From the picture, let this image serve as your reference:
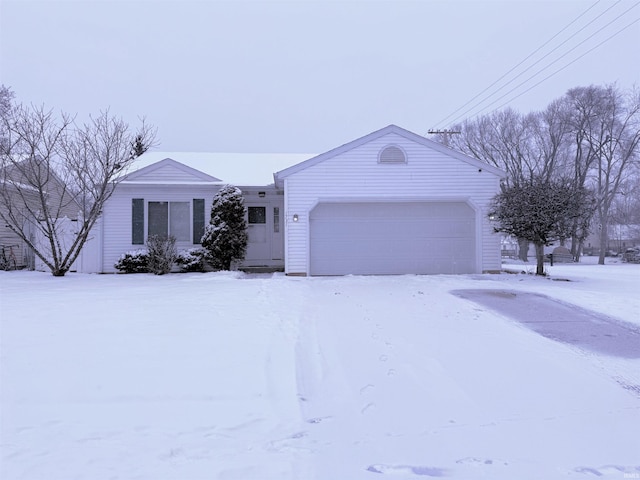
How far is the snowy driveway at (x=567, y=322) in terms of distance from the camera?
5.49 metres

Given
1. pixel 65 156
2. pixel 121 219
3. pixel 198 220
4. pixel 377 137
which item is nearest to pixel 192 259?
pixel 198 220

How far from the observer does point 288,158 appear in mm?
18734

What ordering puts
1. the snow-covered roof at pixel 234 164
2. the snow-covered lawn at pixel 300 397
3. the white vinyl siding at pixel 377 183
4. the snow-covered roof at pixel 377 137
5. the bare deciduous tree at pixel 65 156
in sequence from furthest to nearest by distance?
the snow-covered roof at pixel 234 164, the white vinyl siding at pixel 377 183, the snow-covered roof at pixel 377 137, the bare deciduous tree at pixel 65 156, the snow-covered lawn at pixel 300 397

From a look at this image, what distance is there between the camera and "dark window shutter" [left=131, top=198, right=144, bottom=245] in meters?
14.0

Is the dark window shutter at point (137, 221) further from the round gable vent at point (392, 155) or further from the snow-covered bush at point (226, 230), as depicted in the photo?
the round gable vent at point (392, 155)

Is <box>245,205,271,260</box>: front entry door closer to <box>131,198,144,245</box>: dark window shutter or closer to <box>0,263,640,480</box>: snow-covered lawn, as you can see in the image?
<box>131,198,144,245</box>: dark window shutter

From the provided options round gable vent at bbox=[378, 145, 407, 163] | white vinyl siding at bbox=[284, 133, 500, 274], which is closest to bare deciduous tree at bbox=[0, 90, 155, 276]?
white vinyl siding at bbox=[284, 133, 500, 274]

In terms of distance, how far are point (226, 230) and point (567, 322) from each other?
31.3 feet

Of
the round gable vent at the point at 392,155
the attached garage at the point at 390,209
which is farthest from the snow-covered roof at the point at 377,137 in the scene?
the round gable vent at the point at 392,155

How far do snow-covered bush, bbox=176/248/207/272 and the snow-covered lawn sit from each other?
267 inches

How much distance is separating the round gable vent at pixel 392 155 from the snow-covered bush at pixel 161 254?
23.1 feet

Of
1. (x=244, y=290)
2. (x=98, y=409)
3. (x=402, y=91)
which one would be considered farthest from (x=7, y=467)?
(x=402, y=91)

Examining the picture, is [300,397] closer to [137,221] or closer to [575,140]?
[137,221]

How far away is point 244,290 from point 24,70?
56871 mm
